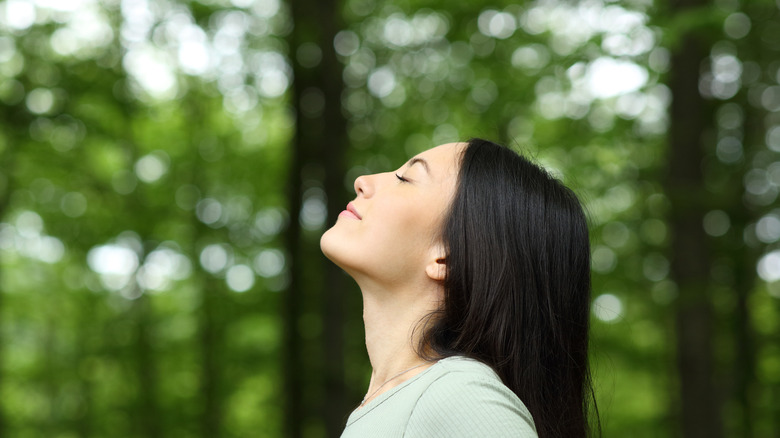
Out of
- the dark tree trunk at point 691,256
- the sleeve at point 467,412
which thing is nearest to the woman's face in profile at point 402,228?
the sleeve at point 467,412

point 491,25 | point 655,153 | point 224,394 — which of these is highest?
point 491,25

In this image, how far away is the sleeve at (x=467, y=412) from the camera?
1.54 meters

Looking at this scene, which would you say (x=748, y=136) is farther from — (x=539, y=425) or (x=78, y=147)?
(x=539, y=425)

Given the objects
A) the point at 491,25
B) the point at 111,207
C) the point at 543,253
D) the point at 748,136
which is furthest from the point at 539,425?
the point at 111,207

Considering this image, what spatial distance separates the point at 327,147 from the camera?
325 inches

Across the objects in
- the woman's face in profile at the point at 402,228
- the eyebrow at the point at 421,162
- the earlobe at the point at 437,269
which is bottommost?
the earlobe at the point at 437,269

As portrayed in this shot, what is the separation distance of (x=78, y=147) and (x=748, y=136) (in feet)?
29.6

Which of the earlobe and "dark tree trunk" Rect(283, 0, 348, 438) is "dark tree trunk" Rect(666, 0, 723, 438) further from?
the earlobe

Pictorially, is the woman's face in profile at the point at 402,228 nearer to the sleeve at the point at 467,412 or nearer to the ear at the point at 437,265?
the ear at the point at 437,265

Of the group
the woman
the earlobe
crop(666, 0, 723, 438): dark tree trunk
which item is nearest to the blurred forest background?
crop(666, 0, 723, 438): dark tree trunk

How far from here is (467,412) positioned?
61.5 inches

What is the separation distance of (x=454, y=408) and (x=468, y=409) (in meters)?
0.03

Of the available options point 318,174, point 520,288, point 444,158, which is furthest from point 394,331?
point 318,174

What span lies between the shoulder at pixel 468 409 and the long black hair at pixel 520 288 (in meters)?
0.20
